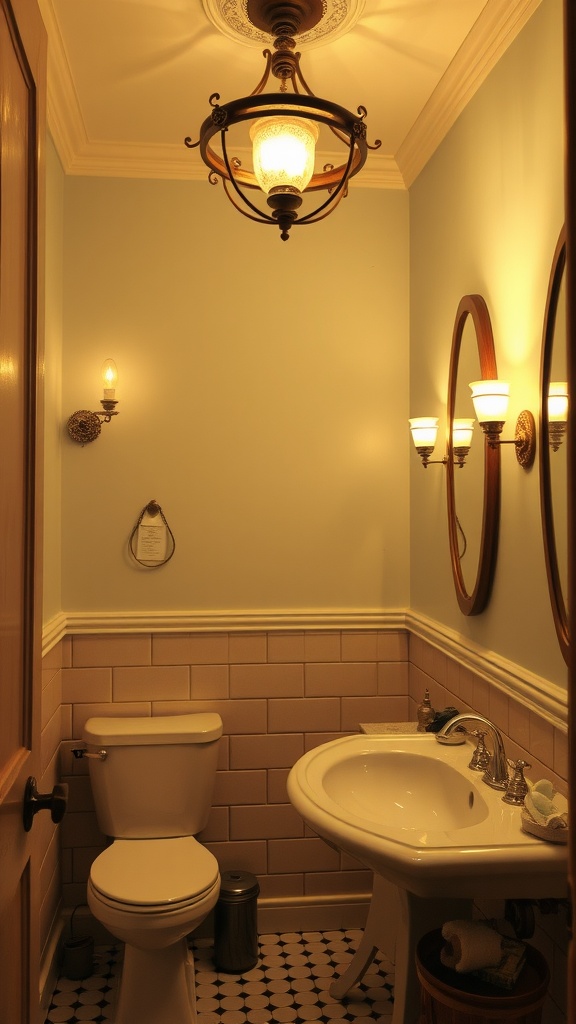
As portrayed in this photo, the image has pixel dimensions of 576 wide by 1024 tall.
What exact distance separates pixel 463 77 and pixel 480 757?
1.85m

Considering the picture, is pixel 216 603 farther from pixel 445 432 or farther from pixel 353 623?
pixel 445 432

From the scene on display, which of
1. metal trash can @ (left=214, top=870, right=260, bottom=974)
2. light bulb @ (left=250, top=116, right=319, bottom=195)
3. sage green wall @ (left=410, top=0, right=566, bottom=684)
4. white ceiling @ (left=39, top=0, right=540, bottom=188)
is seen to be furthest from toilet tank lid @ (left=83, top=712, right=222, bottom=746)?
white ceiling @ (left=39, top=0, right=540, bottom=188)

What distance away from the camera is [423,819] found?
2043 millimetres

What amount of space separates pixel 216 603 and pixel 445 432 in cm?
102

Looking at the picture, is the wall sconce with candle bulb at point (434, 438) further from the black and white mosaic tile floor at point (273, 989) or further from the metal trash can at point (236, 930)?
the black and white mosaic tile floor at point (273, 989)

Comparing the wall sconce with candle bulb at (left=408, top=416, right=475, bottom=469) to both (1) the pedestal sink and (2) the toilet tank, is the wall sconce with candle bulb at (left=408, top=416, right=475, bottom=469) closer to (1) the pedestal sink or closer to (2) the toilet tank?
(1) the pedestal sink

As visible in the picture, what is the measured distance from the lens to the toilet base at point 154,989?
231 centimetres

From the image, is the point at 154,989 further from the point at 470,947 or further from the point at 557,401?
the point at 557,401

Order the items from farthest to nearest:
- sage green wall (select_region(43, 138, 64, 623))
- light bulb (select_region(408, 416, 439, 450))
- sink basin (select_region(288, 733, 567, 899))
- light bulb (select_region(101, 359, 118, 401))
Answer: light bulb (select_region(101, 359, 118, 401)) → sage green wall (select_region(43, 138, 64, 623)) → light bulb (select_region(408, 416, 439, 450)) → sink basin (select_region(288, 733, 567, 899))

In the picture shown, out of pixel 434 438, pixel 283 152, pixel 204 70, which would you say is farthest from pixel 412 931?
pixel 204 70

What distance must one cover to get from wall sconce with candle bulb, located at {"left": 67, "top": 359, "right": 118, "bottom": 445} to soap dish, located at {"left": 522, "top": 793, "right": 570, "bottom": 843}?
1.86 m

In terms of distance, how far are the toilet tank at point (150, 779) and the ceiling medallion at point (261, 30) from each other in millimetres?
2064

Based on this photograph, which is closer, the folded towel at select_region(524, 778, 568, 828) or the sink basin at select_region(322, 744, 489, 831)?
the folded towel at select_region(524, 778, 568, 828)

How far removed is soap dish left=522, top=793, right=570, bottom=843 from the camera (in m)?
1.57
